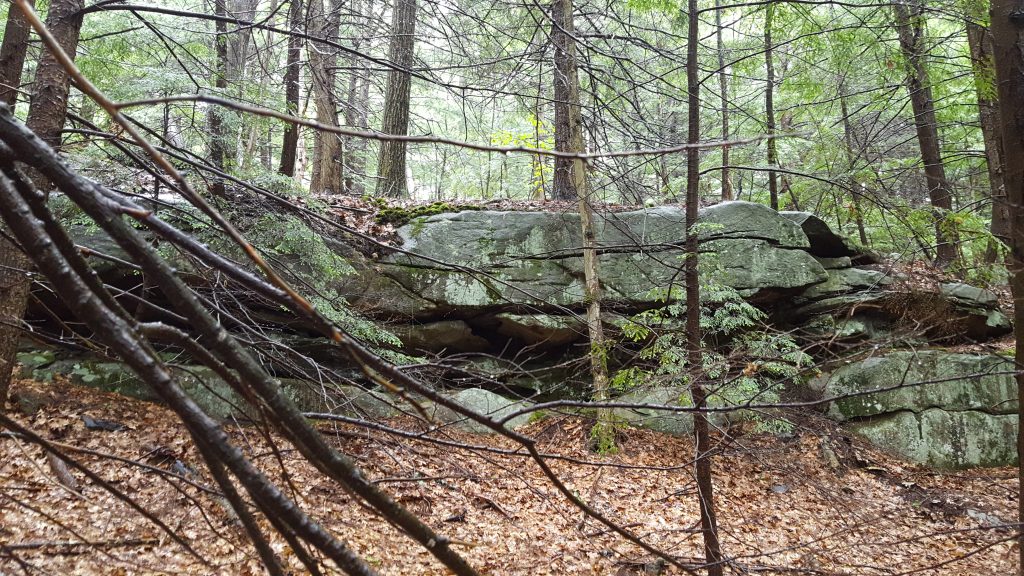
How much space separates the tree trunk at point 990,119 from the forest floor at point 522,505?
7.84 ft

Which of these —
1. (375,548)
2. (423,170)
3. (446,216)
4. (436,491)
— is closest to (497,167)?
(423,170)

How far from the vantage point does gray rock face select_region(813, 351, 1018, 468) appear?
717cm

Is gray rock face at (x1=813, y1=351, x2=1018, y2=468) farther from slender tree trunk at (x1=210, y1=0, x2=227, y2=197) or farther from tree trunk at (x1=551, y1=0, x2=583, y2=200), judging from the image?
slender tree trunk at (x1=210, y1=0, x2=227, y2=197)

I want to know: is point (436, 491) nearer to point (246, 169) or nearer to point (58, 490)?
point (58, 490)

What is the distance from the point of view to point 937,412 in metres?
7.43

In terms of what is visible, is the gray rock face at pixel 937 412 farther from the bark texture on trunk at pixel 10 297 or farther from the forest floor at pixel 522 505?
the bark texture on trunk at pixel 10 297

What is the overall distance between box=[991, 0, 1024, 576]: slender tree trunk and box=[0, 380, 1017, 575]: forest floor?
1143 mm

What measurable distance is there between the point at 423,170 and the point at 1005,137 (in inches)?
484

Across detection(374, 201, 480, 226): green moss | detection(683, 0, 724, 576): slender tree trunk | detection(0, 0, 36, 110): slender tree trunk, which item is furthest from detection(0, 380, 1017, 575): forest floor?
detection(374, 201, 480, 226): green moss

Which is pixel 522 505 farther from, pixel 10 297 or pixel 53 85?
pixel 53 85

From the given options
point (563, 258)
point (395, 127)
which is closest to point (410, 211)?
point (395, 127)

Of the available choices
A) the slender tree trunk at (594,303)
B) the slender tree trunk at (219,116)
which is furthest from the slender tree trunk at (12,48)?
the slender tree trunk at (594,303)

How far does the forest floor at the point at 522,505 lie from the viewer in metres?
3.19

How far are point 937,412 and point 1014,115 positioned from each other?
5724mm
